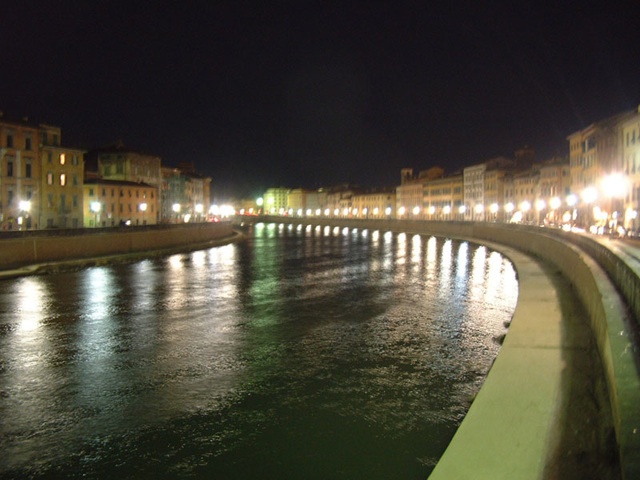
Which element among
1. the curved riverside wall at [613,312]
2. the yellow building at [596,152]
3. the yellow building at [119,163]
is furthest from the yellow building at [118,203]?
the yellow building at [596,152]

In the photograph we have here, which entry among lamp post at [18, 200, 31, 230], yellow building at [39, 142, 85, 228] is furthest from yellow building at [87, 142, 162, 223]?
lamp post at [18, 200, 31, 230]

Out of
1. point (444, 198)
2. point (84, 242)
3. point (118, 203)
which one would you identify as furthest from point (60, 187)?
point (444, 198)

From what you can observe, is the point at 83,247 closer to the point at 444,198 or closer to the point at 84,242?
the point at 84,242

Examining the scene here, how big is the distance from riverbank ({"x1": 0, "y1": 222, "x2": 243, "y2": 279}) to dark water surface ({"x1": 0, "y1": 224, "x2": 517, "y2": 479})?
7965mm

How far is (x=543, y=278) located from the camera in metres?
24.5

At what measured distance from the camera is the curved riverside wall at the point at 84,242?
31.8m

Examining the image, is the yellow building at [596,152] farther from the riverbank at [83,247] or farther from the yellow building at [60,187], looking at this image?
the yellow building at [60,187]

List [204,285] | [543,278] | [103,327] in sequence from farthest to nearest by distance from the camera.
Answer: [204,285], [543,278], [103,327]

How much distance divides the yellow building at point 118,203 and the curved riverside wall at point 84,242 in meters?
14.1

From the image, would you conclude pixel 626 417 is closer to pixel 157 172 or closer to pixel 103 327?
pixel 103 327

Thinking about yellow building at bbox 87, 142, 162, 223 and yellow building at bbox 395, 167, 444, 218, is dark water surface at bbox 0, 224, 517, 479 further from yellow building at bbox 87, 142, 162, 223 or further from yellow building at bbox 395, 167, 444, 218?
yellow building at bbox 395, 167, 444, 218

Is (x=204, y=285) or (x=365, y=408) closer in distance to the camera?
(x=365, y=408)

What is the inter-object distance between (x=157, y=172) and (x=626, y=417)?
96.1m

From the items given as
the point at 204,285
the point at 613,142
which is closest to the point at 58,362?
the point at 204,285
